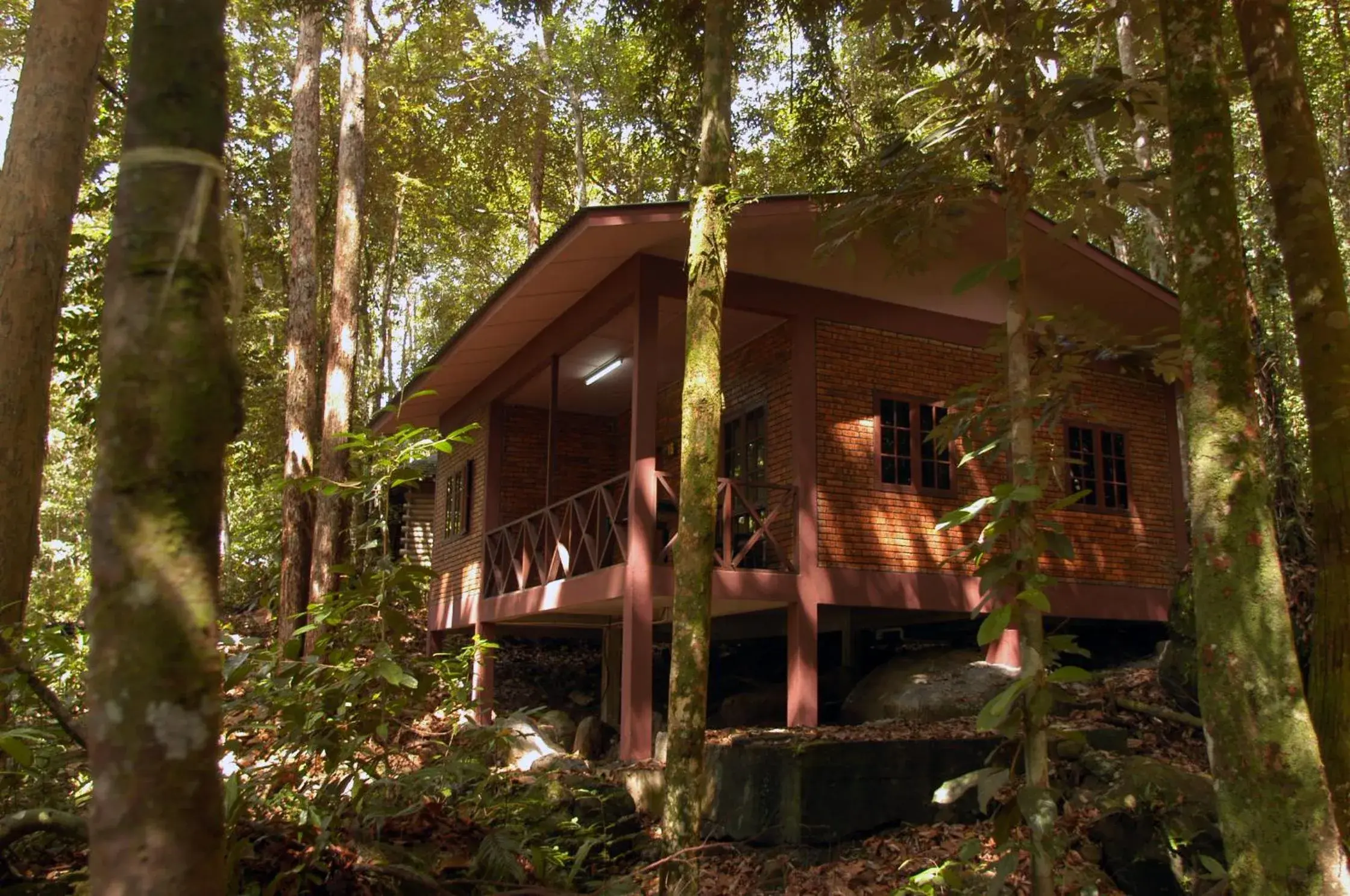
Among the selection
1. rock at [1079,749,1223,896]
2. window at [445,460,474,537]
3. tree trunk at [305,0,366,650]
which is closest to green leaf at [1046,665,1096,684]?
rock at [1079,749,1223,896]

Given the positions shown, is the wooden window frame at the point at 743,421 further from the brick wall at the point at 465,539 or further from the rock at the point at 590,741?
the brick wall at the point at 465,539

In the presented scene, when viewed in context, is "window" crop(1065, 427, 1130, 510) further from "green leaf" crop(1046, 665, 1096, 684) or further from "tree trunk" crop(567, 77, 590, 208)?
"tree trunk" crop(567, 77, 590, 208)

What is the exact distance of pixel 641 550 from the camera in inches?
409

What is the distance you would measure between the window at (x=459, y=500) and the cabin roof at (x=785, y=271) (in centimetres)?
232

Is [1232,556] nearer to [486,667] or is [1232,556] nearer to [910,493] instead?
[910,493]

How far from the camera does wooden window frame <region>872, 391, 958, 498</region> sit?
11914mm

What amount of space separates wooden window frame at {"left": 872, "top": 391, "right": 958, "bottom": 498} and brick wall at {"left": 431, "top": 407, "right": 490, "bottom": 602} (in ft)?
18.4

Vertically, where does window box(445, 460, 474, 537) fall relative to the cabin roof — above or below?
below

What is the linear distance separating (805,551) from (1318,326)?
619cm

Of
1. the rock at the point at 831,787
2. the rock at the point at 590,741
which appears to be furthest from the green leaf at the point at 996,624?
the rock at the point at 590,741

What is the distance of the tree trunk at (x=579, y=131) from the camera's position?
25677 millimetres

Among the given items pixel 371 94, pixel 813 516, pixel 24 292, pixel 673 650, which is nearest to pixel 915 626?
pixel 813 516

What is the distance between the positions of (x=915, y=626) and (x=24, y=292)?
36.1 feet

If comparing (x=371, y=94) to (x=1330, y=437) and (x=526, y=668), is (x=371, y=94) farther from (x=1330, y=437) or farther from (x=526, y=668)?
(x=1330, y=437)
